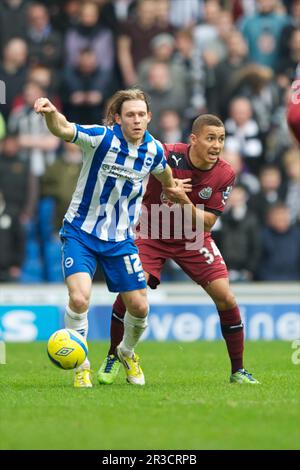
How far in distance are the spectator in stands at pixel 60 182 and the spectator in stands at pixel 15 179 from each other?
0.96 ft

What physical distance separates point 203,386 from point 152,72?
9052mm

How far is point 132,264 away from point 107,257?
0.73 feet

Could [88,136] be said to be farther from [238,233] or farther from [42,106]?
[238,233]

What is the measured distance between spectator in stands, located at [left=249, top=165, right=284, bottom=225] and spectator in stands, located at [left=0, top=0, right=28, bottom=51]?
15.7ft

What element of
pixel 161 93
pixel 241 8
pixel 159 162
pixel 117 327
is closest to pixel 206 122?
A: pixel 159 162

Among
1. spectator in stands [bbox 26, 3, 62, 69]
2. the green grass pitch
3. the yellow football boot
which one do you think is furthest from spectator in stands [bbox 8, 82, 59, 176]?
the yellow football boot

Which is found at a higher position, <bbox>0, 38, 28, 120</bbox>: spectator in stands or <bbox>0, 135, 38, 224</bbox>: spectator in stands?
<bbox>0, 38, 28, 120</bbox>: spectator in stands

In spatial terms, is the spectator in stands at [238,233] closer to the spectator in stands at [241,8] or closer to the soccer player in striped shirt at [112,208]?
the spectator in stands at [241,8]

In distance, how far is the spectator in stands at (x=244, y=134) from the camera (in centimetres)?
1772

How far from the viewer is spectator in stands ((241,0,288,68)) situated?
1934 centimetres

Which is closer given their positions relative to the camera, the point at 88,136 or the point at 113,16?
the point at 88,136

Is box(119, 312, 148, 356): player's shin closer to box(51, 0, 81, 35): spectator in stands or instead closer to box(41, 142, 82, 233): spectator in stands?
box(41, 142, 82, 233): spectator in stands

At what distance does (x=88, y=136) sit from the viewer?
9.16 meters
